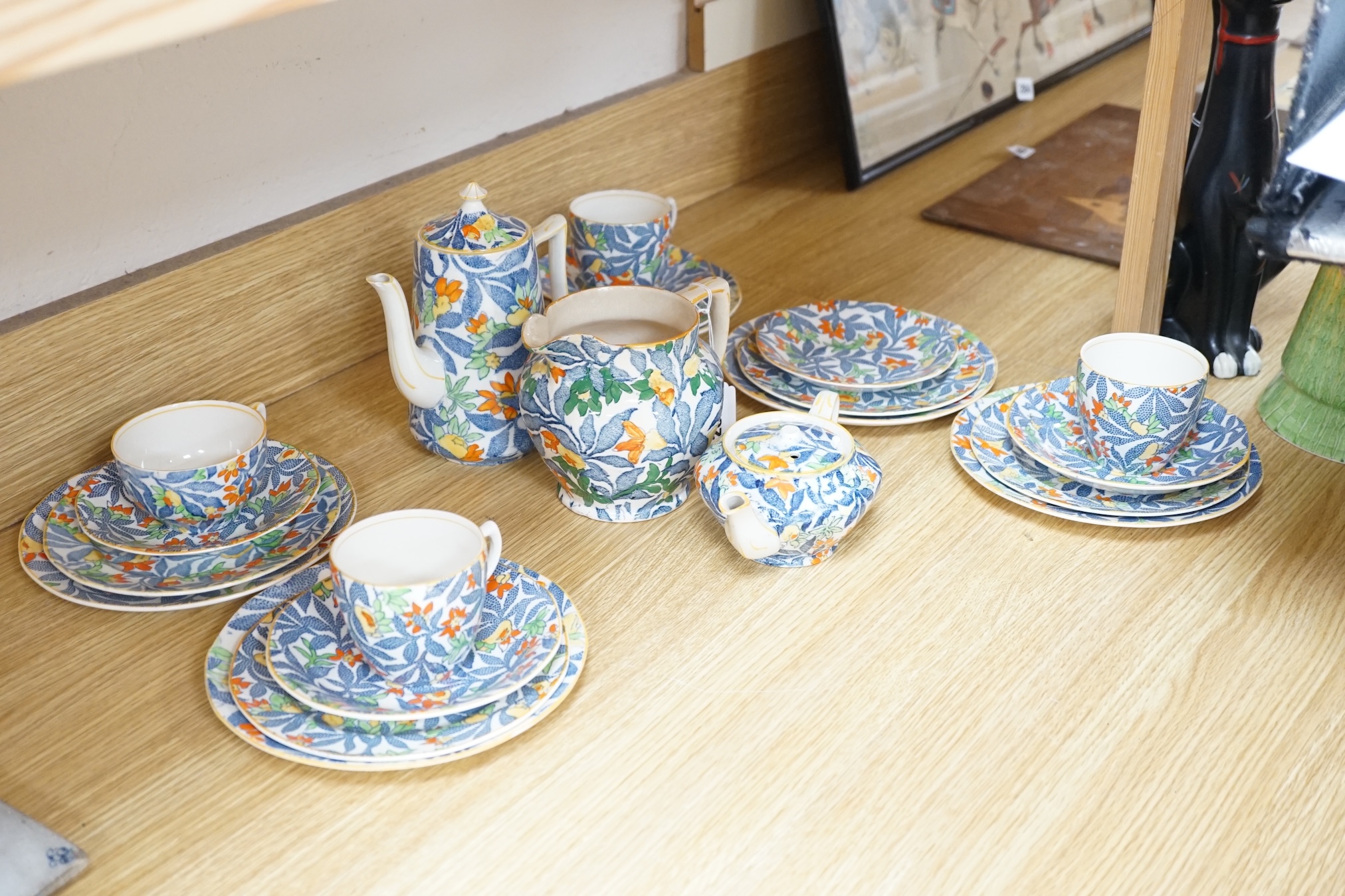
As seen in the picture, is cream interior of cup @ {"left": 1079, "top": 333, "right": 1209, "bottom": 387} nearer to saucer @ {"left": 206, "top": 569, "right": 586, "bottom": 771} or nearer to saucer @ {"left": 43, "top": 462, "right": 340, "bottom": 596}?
saucer @ {"left": 206, "top": 569, "right": 586, "bottom": 771}

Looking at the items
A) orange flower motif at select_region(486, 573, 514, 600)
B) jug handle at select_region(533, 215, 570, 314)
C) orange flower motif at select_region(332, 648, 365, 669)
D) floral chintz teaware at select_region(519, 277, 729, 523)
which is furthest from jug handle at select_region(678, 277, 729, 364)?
orange flower motif at select_region(332, 648, 365, 669)

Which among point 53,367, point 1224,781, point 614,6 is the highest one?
point 614,6

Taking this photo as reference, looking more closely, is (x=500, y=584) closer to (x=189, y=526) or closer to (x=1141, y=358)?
(x=189, y=526)

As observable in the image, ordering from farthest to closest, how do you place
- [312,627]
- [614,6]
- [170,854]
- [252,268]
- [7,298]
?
[614,6] < [252,268] < [7,298] < [312,627] < [170,854]

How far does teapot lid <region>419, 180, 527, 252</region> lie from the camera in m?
0.87

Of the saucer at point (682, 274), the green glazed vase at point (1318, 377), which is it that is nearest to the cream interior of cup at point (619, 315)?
the saucer at point (682, 274)

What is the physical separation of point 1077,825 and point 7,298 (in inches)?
29.8

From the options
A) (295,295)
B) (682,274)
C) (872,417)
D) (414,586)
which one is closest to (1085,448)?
(872,417)

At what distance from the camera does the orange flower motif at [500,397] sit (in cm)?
91

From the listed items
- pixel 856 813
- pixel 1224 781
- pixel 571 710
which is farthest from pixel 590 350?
pixel 1224 781

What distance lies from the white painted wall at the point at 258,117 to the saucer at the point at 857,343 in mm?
339

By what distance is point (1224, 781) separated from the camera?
2.20 ft

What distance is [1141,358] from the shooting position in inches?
36.3

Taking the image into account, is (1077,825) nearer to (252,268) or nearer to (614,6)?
(252,268)
